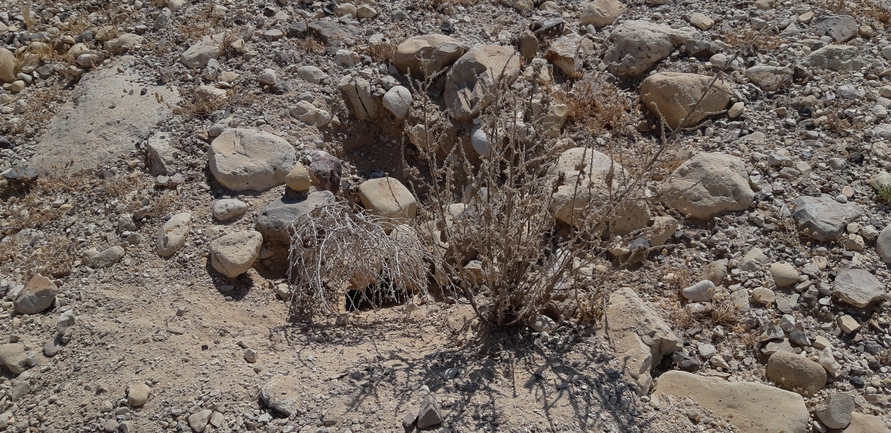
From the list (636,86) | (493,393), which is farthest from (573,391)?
(636,86)

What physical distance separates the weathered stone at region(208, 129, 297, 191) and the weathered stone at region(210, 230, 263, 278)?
0.48 m

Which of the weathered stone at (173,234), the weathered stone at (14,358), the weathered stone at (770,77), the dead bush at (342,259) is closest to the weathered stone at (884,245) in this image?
the weathered stone at (770,77)

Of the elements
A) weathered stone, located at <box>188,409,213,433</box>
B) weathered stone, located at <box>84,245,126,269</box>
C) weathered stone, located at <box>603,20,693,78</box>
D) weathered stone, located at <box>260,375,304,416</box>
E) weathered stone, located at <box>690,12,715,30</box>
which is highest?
weathered stone, located at <box>690,12,715,30</box>

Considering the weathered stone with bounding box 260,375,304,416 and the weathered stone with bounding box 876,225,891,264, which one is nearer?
A: the weathered stone with bounding box 260,375,304,416

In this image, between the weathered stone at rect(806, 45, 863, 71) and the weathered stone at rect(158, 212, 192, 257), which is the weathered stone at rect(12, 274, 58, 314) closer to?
the weathered stone at rect(158, 212, 192, 257)

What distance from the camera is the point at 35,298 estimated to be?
3.28m

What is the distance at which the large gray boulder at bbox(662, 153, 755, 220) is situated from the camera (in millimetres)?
3768

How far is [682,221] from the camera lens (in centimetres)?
381

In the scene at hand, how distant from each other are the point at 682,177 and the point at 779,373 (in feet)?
4.34

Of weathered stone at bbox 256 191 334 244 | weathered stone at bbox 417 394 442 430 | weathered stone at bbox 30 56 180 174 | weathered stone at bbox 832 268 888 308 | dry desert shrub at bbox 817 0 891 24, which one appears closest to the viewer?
weathered stone at bbox 417 394 442 430

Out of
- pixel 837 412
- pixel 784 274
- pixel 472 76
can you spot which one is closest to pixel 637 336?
pixel 837 412

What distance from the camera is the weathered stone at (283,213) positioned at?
370 cm

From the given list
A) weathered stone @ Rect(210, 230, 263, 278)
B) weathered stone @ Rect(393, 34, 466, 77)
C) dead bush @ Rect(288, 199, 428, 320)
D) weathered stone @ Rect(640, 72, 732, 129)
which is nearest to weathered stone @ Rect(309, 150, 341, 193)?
dead bush @ Rect(288, 199, 428, 320)

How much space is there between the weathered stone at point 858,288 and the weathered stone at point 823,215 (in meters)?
0.26
